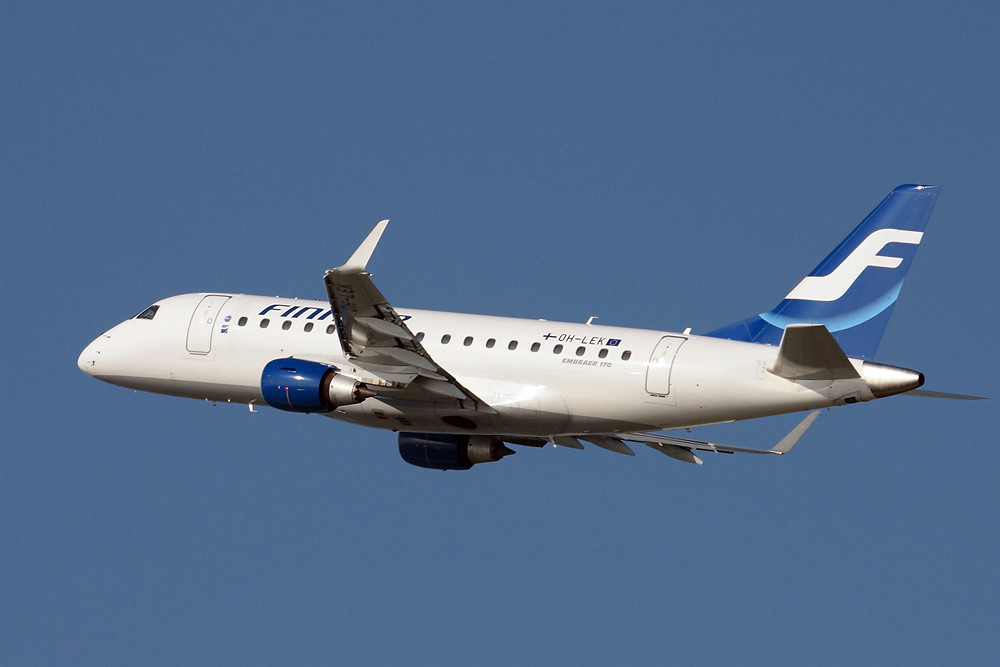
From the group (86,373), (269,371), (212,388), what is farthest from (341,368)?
(86,373)

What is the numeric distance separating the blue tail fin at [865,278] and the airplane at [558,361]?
0.12 ft

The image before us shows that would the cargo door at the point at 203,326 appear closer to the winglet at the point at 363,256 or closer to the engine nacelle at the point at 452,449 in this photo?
the engine nacelle at the point at 452,449

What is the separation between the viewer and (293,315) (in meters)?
49.3

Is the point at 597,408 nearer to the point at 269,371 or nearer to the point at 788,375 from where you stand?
the point at 788,375

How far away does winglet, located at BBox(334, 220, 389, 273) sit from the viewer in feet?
135

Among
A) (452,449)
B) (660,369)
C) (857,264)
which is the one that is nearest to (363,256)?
(660,369)

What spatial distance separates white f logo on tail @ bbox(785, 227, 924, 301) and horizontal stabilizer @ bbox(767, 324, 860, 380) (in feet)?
12.6

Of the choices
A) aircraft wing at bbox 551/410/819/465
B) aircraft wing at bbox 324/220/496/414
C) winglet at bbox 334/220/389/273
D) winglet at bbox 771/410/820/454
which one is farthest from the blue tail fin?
winglet at bbox 334/220/389/273

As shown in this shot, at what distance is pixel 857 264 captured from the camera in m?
45.4

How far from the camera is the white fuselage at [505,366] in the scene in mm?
44156

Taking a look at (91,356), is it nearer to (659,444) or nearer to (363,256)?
(363,256)

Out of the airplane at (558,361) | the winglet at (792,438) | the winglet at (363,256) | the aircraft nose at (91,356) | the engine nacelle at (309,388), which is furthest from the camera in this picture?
the aircraft nose at (91,356)

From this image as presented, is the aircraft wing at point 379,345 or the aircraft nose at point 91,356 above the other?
the aircraft nose at point 91,356

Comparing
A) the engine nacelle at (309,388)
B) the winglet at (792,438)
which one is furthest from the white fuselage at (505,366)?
the winglet at (792,438)
